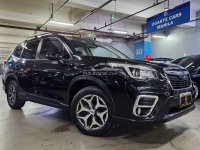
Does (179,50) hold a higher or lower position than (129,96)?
higher

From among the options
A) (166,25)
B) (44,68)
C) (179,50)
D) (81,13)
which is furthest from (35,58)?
(179,50)

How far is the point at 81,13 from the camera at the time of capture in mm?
12570

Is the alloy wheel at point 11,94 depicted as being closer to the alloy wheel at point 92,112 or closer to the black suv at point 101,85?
the black suv at point 101,85

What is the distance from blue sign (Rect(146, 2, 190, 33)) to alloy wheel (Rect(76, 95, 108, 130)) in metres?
5.53

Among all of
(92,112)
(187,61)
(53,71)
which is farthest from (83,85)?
(187,61)

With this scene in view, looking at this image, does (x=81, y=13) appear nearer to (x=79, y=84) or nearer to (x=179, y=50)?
(x=179, y=50)

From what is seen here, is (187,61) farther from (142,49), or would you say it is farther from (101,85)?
(142,49)

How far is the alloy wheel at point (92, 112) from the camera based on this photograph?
2.58m

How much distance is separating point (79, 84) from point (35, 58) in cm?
119

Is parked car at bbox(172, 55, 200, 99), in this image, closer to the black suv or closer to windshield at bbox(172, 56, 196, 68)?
windshield at bbox(172, 56, 196, 68)

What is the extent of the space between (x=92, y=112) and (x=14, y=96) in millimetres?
2240

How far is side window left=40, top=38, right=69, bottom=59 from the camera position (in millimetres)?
3088

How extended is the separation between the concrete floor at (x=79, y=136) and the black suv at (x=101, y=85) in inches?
8.1

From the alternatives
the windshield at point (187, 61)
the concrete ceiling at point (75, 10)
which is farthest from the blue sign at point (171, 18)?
the concrete ceiling at point (75, 10)
